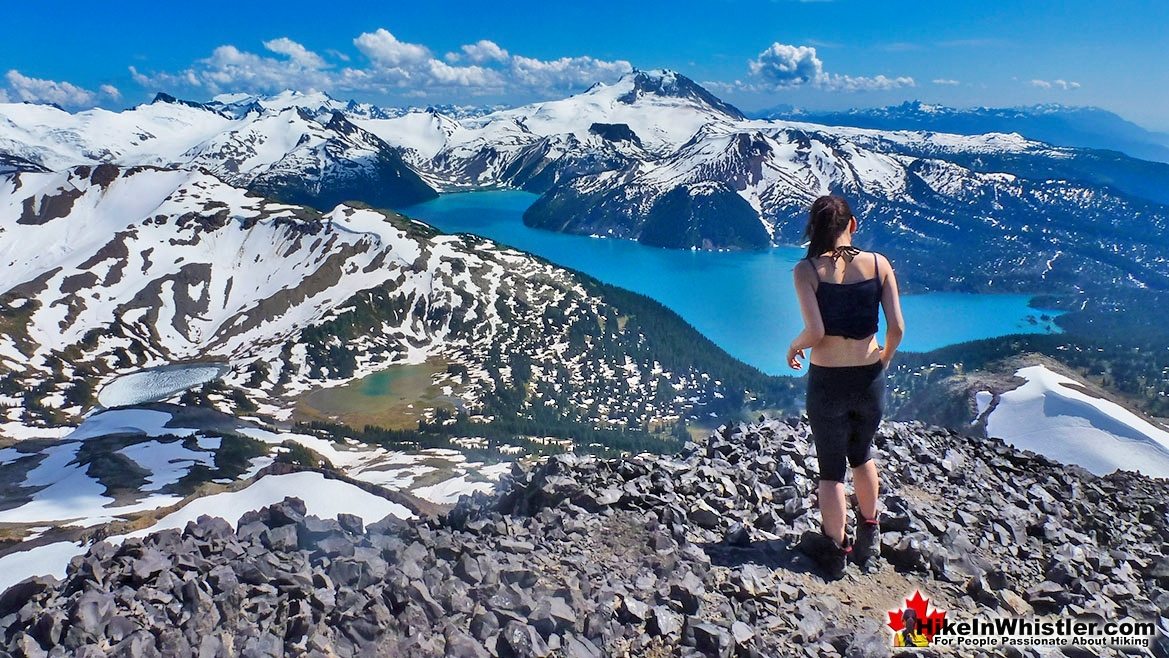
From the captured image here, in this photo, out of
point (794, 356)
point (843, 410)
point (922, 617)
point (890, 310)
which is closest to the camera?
point (922, 617)

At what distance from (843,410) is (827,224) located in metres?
2.08

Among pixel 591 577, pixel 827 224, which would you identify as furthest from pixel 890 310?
A: pixel 591 577

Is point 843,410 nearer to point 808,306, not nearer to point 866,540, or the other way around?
point 808,306

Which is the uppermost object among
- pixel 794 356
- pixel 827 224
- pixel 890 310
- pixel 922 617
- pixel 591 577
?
pixel 827 224

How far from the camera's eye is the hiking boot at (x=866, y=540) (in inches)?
328

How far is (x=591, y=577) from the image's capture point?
25.6 ft

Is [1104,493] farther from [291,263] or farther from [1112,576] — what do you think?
[291,263]

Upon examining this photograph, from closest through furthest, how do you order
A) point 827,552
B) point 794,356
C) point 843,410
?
1. point 843,410
2. point 794,356
3. point 827,552

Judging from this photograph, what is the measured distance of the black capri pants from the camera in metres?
7.60

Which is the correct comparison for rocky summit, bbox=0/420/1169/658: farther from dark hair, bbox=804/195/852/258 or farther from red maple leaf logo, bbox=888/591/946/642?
dark hair, bbox=804/195/852/258

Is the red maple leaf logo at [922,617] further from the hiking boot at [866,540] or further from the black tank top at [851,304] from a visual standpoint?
the black tank top at [851,304]

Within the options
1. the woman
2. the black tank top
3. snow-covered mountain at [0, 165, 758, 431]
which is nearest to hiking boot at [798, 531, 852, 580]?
the woman

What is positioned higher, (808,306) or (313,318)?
(313,318)

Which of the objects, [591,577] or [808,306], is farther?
[591,577]
